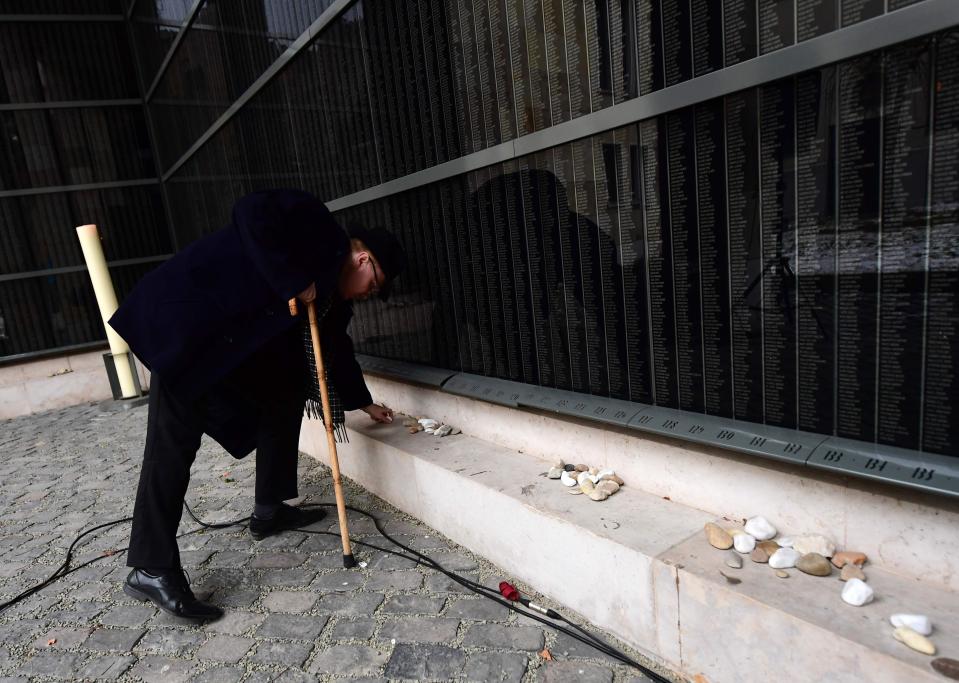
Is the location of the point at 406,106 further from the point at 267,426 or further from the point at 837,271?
the point at 837,271

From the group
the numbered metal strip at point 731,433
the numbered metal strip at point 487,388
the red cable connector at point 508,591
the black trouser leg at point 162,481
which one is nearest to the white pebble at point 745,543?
the numbered metal strip at point 731,433

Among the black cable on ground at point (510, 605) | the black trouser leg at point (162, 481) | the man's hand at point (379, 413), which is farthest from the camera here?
the man's hand at point (379, 413)

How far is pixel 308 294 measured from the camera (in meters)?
2.76

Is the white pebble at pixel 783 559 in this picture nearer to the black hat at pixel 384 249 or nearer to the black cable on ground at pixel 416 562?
the black cable on ground at pixel 416 562

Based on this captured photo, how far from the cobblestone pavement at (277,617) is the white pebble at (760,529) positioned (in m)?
0.61

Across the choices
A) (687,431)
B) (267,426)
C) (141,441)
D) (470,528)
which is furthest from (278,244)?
(141,441)

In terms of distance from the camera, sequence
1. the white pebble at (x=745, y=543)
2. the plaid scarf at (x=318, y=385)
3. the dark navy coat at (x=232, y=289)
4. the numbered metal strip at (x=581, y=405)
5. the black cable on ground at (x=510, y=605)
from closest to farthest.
Result: the white pebble at (x=745, y=543)
the black cable on ground at (x=510, y=605)
the numbered metal strip at (x=581, y=405)
the dark navy coat at (x=232, y=289)
the plaid scarf at (x=318, y=385)

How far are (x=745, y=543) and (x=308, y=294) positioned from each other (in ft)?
6.48

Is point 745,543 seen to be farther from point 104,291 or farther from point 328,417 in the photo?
point 104,291

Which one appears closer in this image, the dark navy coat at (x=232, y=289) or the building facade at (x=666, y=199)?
the building facade at (x=666, y=199)

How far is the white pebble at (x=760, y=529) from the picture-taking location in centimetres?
206

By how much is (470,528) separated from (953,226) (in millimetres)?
2228

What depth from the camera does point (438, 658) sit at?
7.48 ft

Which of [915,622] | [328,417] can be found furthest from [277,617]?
[915,622]
